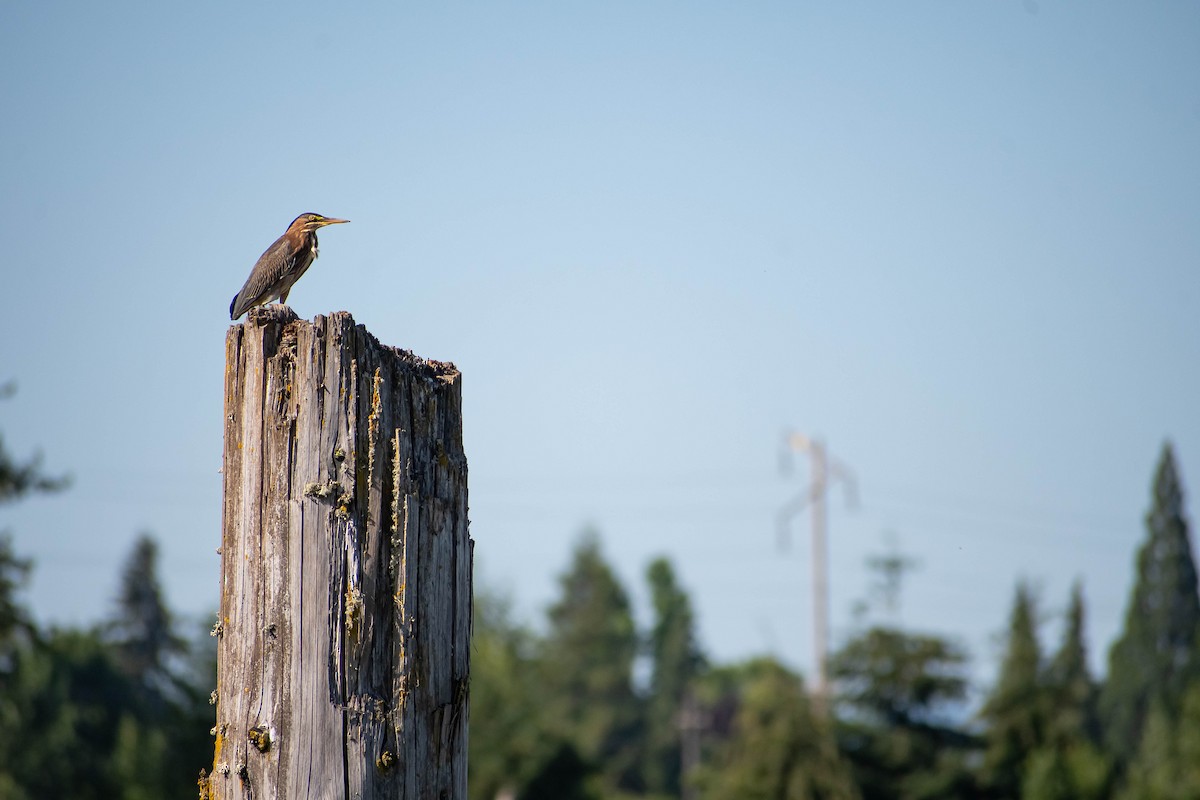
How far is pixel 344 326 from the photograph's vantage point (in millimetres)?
4613

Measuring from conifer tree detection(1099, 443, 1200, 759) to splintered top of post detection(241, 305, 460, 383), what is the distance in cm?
6930

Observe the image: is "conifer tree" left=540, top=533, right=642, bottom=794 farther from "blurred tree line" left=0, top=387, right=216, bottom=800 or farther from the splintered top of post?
the splintered top of post

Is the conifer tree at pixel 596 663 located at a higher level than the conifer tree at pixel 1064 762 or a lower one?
higher

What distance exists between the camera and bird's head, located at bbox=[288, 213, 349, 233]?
8.86 metres

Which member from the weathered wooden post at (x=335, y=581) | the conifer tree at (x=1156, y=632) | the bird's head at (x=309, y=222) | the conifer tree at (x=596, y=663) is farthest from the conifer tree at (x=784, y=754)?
the conifer tree at (x=596, y=663)

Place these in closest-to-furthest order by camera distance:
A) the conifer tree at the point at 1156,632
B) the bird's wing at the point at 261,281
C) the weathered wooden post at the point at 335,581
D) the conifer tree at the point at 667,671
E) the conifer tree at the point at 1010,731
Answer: the weathered wooden post at the point at 335,581 → the bird's wing at the point at 261,281 → the conifer tree at the point at 1010,731 → the conifer tree at the point at 1156,632 → the conifer tree at the point at 667,671

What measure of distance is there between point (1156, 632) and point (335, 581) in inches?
3057

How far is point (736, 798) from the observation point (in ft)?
117

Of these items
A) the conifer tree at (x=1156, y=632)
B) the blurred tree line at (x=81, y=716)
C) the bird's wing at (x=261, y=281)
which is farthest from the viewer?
the conifer tree at (x=1156, y=632)

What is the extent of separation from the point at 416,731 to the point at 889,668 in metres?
36.3

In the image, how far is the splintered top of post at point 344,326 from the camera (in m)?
4.62

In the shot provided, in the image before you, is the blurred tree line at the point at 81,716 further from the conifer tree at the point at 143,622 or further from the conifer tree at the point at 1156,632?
the conifer tree at the point at 1156,632

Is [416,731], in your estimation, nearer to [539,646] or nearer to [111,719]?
[111,719]

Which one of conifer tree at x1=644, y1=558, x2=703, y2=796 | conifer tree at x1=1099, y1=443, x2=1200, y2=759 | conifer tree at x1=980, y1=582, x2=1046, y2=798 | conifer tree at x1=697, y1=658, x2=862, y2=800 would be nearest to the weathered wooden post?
conifer tree at x1=697, y1=658, x2=862, y2=800
